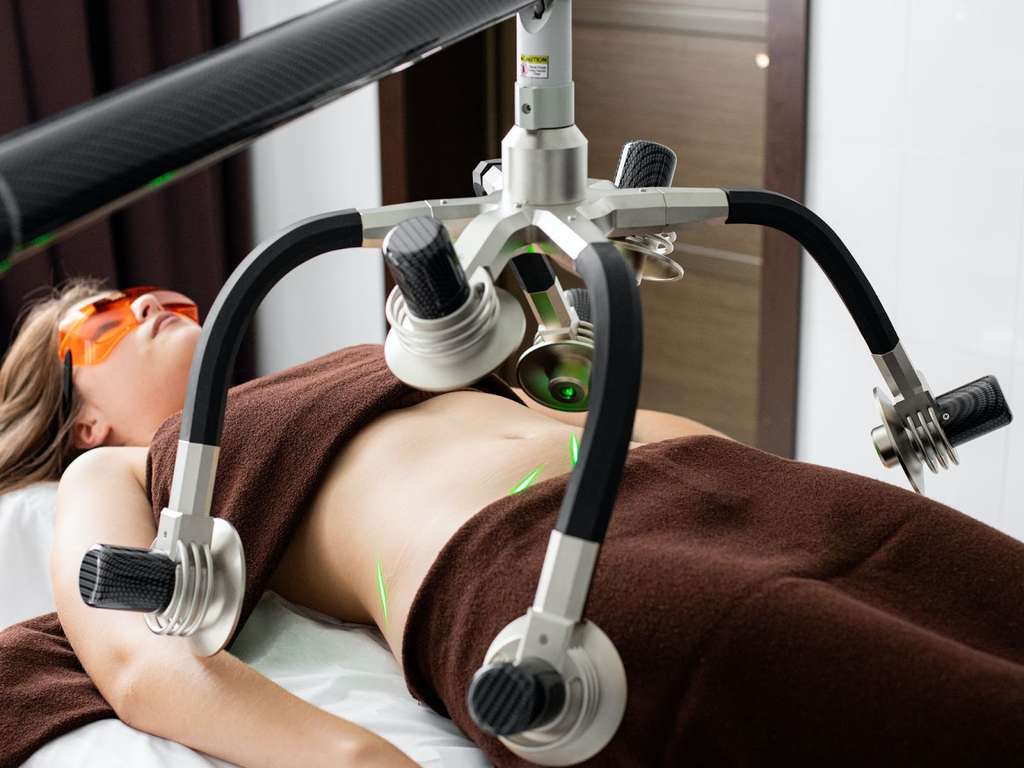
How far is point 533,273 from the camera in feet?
2.95

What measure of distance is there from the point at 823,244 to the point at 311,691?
72 centimetres

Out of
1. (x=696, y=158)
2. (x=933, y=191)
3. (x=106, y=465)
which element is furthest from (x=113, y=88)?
(x=933, y=191)

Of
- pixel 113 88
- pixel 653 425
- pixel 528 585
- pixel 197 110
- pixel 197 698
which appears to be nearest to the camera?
pixel 197 110

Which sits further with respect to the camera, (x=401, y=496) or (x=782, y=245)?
(x=782, y=245)

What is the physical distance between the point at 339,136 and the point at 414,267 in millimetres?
2343

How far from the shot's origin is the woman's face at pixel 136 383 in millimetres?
1867

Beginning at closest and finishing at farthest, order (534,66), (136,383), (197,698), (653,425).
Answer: (534,66), (197,698), (653,425), (136,383)

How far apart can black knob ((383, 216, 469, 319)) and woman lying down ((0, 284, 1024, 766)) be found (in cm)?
41

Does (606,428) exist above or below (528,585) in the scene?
above

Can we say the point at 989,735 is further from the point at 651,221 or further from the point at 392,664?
the point at 392,664

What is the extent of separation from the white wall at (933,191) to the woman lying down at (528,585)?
661 millimetres

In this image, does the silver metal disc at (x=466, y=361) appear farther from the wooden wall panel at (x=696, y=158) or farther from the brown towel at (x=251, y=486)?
the wooden wall panel at (x=696, y=158)

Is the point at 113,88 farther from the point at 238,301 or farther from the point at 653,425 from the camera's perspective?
the point at 238,301

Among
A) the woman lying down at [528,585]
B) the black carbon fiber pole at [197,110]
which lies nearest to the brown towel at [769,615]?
the woman lying down at [528,585]
